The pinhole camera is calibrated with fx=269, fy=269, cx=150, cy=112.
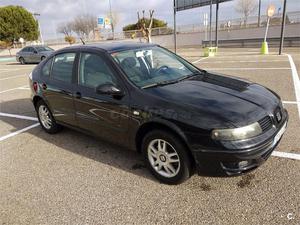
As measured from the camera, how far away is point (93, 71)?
374cm

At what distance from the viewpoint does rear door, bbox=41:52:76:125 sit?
4098 mm

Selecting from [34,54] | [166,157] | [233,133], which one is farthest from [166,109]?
[34,54]

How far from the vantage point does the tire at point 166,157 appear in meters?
2.88

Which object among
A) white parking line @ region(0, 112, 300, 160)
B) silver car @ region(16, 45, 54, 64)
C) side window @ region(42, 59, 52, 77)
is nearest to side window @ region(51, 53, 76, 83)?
side window @ region(42, 59, 52, 77)

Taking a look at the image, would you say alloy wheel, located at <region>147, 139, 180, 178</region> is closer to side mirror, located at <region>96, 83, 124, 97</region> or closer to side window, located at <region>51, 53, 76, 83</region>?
side mirror, located at <region>96, 83, 124, 97</region>

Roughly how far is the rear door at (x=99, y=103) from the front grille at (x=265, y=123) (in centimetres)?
150

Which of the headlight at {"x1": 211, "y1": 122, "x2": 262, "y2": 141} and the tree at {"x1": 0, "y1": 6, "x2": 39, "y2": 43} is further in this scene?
the tree at {"x1": 0, "y1": 6, "x2": 39, "y2": 43}

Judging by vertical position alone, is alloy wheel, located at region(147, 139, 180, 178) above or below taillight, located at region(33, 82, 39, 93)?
below

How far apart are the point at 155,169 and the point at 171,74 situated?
4.29 ft

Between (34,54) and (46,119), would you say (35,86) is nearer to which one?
(46,119)

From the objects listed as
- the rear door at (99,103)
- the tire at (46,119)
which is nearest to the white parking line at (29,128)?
the tire at (46,119)

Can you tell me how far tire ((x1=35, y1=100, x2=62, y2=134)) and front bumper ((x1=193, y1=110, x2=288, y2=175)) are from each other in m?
3.07

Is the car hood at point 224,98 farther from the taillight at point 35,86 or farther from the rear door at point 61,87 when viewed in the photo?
the taillight at point 35,86

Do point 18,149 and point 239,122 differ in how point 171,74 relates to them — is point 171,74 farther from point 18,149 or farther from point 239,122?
point 18,149
